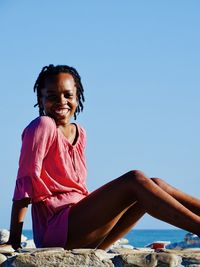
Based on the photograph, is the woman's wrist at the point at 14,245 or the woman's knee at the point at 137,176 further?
the woman's wrist at the point at 14,245

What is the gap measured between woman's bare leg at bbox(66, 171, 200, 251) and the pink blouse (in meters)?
0.10

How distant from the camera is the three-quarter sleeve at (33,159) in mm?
5164

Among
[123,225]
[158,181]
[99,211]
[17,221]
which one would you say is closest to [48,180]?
[17,221]

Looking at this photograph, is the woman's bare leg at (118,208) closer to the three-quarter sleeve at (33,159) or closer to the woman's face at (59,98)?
the three-quarter sleeve at (33,159)

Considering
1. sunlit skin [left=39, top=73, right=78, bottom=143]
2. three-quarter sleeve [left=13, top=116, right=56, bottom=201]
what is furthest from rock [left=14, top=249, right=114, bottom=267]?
sunlit skin [left=39, top=73, right=78, bottom=143]

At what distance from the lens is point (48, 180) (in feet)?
17.4

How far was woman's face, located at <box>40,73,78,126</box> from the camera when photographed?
555cm

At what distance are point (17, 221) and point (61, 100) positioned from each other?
3.16ft

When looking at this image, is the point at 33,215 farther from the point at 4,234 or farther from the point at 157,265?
the point at 4,234

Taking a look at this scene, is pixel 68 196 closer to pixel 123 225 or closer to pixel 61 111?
pixel 123 225

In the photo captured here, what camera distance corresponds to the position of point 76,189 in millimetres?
5375

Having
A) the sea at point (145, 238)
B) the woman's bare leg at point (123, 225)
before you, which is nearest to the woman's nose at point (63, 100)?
the woman's bare leg at point (123, 225)

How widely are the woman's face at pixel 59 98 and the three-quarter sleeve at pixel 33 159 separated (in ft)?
0.94

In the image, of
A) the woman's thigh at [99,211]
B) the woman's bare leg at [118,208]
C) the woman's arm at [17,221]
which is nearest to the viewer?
the woman's bare leg at [118,208]
